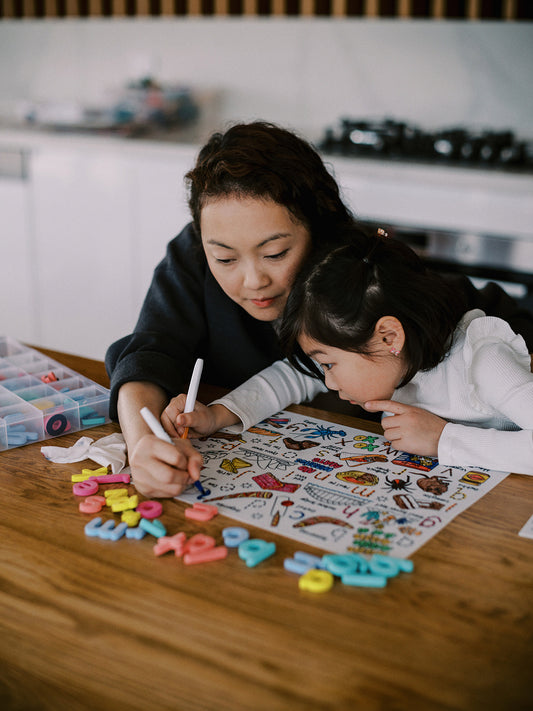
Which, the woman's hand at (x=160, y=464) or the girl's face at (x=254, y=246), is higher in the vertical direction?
the girl's face at (x=254, y=246)

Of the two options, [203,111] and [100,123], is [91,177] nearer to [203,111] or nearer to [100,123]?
[100,123]

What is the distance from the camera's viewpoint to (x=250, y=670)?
0.59 metres

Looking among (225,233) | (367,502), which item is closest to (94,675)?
(367,502)

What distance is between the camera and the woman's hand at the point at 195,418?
1016 mm

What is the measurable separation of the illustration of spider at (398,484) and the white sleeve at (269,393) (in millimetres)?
242

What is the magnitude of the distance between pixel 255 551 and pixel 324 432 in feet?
1.10

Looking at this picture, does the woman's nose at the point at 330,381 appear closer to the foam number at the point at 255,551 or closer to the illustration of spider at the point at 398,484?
the illustration of spider at the point at 398,484

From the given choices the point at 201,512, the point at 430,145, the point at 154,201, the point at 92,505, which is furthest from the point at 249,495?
the point at 154,201

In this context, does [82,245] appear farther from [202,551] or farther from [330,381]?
[202,551]

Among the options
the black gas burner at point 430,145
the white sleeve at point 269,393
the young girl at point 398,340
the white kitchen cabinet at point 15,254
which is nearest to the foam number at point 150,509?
the white sleeve at point 269,393

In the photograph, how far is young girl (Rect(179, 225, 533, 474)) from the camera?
107cm

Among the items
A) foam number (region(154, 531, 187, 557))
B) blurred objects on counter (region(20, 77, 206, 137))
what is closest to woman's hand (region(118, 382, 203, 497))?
foam number (region(154, 531, 187, 557))

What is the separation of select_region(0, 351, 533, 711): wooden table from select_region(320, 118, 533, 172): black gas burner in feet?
6.07

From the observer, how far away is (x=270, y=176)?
3.78 feet
